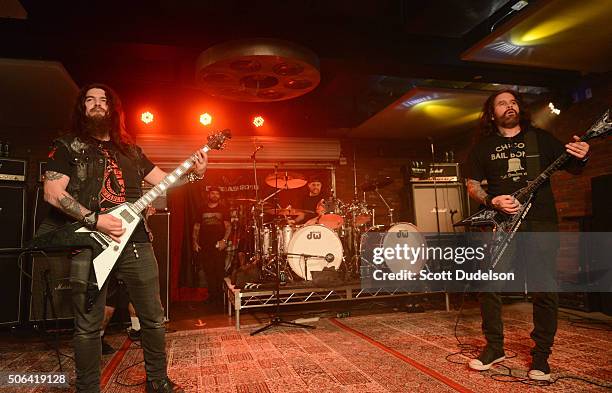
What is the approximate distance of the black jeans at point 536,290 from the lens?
8.09 feet

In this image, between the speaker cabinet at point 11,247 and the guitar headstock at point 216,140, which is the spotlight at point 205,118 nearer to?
the speaker cabinet at point 11,247

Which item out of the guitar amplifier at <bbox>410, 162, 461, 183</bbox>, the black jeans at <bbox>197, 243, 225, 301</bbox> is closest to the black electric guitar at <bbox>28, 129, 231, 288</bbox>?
the black jeans at <bbox>197, 243, 225, 301</bbox>

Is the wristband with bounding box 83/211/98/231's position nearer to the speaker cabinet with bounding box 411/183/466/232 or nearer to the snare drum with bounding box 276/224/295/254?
the snare drum with bounding box 276/224/295/254

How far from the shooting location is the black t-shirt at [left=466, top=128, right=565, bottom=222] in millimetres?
2621

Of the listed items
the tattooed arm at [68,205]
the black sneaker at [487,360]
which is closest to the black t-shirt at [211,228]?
the tattooed arm at [68,205]

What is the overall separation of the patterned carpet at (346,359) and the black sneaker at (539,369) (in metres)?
0.08

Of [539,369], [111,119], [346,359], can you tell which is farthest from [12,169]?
[539,369]

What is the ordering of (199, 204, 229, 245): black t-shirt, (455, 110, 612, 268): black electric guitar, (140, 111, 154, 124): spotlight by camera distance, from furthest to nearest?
Answer: 1. (199, 204, 229, 245): black t-shirt
2. (140, 111, 154, 124): spotlight
3. (455, 110, 612, 268): black electric guitar

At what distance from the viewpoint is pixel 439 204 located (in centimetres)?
697

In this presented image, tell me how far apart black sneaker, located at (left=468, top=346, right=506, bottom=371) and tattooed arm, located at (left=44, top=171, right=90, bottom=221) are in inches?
108

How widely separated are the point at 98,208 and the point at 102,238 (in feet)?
0.67

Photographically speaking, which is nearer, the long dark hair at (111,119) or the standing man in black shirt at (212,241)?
the long dark hair at (111,119)

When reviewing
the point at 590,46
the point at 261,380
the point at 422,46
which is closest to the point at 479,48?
the point at 422,46

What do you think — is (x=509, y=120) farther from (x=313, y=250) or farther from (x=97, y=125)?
(x=313, y=250)
